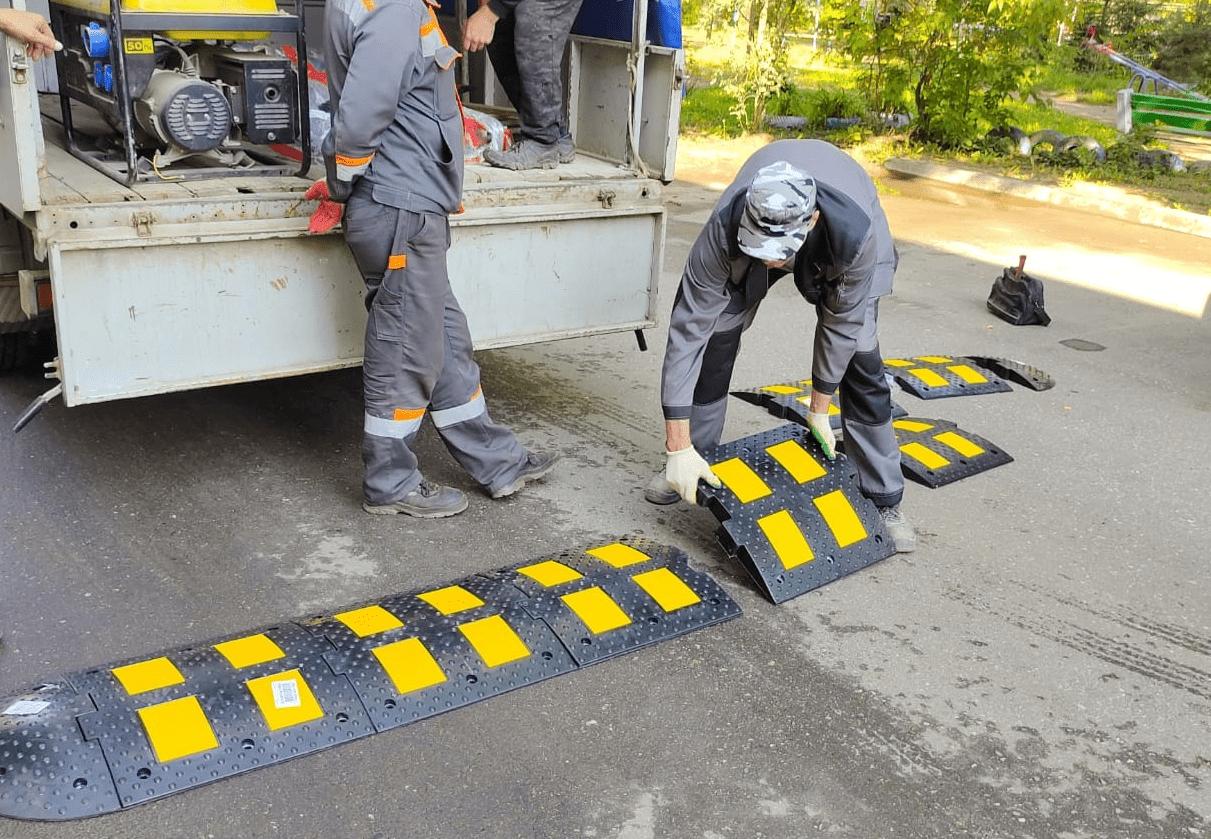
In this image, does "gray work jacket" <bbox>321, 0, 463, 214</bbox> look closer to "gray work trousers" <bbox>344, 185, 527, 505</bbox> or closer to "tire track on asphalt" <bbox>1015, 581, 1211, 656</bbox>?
"gray work trousers" <bbox>344, 185, 527, 505</bbox>

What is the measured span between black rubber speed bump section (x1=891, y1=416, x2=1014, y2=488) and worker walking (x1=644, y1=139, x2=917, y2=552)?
525 millimetres

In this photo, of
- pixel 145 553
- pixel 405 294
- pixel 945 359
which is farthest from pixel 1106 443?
pixel 145 553

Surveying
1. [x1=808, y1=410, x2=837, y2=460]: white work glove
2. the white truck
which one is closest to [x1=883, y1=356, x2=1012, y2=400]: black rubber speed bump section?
the white truck

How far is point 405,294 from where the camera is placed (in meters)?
3.88

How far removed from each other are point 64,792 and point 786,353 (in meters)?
4.41

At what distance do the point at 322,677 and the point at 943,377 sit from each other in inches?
151

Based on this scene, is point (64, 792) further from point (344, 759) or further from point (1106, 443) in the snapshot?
point (1106, 443)

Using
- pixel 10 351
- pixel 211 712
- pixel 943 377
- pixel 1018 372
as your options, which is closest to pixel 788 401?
pixel 943 377

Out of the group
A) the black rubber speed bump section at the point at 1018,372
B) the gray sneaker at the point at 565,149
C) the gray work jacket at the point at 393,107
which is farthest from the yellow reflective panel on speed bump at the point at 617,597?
the black rubber speed bump section at the point at 1018,372

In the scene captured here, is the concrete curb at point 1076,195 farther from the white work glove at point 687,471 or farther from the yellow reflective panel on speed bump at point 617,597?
the yellow reflective panel on speed bump at point 617,597

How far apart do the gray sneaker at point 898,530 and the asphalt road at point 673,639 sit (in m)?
0.09

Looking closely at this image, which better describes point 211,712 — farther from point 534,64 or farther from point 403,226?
point 534,64

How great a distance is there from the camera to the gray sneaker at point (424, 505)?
163 inches

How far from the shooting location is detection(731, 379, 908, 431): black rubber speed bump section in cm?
525
